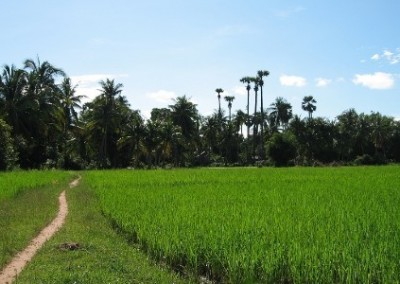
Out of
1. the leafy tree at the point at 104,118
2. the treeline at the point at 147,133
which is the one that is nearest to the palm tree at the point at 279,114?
the treeline at the point at 147,133

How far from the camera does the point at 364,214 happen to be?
329 inches

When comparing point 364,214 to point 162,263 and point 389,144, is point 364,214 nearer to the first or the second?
point 162,263

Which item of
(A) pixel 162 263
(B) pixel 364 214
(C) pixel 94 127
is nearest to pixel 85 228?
(A) pixel 162 263

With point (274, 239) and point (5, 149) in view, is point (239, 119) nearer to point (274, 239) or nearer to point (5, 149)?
point (5, 149)

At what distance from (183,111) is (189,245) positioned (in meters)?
A: 48.1

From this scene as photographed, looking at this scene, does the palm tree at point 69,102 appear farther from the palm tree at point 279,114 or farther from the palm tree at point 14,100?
the palm tree at point 279,114

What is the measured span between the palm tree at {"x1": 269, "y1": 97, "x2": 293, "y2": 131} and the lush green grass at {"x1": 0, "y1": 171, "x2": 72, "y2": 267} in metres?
48.6

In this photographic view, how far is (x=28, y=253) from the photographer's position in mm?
7242

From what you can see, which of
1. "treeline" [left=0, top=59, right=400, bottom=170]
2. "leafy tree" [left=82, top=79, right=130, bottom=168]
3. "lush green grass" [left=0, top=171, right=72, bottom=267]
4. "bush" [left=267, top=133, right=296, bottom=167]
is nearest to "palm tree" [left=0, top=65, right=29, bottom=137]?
"treeline" [left=0, top=59, right=400, bottom=170]

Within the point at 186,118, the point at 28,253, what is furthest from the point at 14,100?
the point at 28,253

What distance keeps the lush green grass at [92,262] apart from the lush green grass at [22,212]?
1.88ft

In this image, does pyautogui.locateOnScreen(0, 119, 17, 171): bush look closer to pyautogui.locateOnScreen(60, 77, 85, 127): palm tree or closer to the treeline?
the treeline

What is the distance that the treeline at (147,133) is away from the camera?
36.2m

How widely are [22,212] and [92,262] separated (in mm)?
5878
